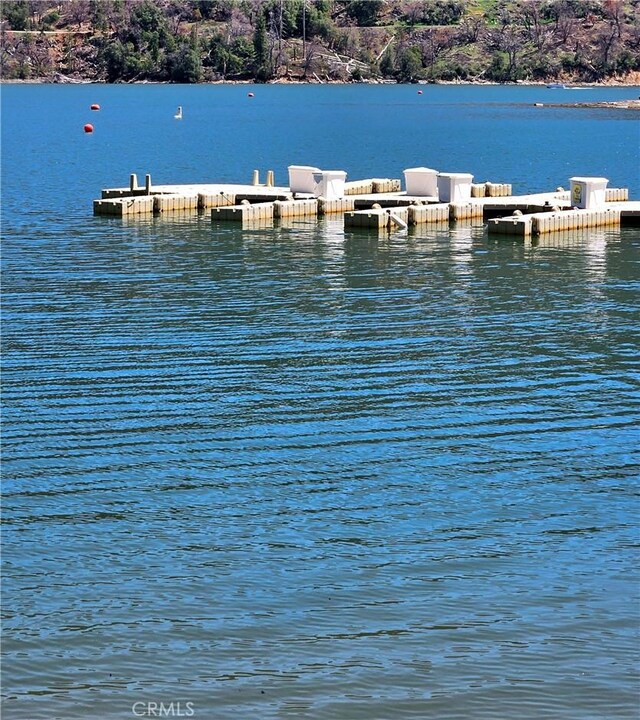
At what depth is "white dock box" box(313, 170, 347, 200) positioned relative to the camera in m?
44.2

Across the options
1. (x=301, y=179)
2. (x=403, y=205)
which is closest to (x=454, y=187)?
(x=403, y=205)

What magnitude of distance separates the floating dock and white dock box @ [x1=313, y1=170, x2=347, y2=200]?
7cm

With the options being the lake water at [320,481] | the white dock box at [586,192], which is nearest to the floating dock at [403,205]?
the white dock box at [586,192]

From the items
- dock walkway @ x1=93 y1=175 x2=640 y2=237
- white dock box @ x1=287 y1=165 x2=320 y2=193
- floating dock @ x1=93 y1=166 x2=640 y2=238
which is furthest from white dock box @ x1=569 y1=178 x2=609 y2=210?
white dock box @ x1=287 y1=165 x2=320 y2=193

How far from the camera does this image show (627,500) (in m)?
15.3

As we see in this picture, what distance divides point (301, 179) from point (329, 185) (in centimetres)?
140

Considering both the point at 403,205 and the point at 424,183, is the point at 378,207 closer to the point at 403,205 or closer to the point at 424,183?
the point at 403,205

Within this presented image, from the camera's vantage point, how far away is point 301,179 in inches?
1779

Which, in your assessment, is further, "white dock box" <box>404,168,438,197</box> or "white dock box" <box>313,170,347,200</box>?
"white dock box" <box>404,168,438,197</box>

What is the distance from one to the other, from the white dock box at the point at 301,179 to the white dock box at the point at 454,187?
4.29 m

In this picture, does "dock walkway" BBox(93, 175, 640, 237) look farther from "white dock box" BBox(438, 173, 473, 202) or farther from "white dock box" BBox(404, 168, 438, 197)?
"white dock box" BBox(404, 168, 438, 197)

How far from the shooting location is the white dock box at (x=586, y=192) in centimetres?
4097

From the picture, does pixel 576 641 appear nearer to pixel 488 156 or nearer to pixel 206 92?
pixel 488 156

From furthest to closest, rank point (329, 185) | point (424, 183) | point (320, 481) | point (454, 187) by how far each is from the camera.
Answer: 1. point (424, 183)
2. point (329, 185)
3. point (454, 187)
4. point (320, 481)
